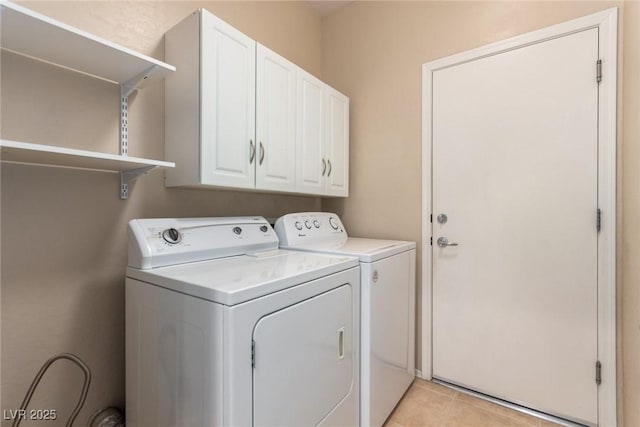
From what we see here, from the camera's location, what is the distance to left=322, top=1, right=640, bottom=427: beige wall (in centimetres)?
148

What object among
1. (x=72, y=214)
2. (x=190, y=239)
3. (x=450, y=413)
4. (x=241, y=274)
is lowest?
(x=450, y=413)

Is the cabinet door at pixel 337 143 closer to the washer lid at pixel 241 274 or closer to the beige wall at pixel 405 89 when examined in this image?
the beige wall at pixel 405 89

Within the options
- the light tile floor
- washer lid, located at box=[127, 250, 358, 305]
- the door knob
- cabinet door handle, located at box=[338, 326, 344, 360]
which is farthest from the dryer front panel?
the door knob

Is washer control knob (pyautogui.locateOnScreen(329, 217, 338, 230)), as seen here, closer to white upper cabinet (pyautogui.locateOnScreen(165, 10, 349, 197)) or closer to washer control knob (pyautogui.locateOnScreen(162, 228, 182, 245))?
white upper cabinet (pyautogui.locateOnScreen(165, 10, 349, 197))

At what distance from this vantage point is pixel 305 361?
1.13 metres

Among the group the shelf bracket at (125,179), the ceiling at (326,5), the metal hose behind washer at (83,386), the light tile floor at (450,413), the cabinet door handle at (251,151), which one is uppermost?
the ceiling at (326,5)

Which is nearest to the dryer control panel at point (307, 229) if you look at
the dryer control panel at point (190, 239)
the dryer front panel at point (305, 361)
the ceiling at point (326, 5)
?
the dryer control panel at point (190, 239)

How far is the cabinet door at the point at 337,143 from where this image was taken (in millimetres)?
2188

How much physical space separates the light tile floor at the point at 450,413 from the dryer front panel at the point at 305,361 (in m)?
0.54

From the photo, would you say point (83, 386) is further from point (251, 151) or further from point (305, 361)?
point (251, 151)

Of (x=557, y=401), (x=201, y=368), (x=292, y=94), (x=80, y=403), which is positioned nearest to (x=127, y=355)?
(x=80, y=403)

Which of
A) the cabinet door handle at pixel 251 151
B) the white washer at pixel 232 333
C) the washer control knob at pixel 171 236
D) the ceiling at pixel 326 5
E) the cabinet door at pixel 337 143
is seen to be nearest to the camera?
the white washer at pixel 232 333

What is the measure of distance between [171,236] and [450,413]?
1.85m

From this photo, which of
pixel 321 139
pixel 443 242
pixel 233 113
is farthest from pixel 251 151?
pixel 443 242
